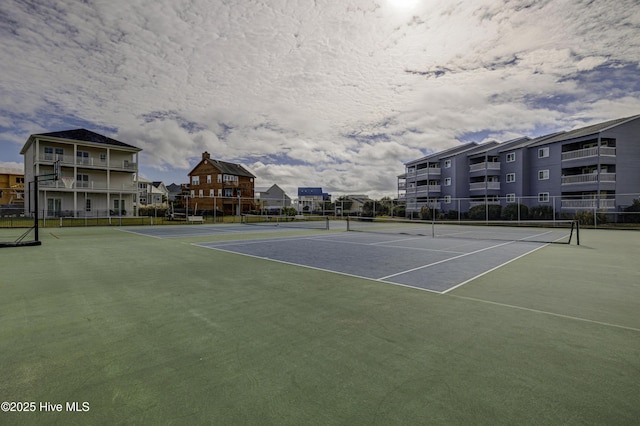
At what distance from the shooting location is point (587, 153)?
29406 mm

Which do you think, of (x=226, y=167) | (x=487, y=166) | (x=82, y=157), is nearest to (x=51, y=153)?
(x=82, y=157)

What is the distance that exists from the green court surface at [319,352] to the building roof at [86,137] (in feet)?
114

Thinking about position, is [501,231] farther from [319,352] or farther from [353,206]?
[353,206]

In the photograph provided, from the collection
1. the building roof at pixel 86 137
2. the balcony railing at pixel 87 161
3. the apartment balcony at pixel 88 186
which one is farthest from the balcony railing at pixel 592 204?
the balcony railing at pixel 87 161

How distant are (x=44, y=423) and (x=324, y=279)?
15.4 ft

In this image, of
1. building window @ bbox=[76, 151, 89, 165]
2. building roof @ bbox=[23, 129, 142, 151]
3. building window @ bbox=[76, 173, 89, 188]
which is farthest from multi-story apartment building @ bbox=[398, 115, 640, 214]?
building window @ bbox=[76, 151, 89, 165]

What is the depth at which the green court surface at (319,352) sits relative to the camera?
2.15 m

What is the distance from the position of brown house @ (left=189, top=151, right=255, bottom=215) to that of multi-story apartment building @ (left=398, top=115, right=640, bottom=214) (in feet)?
93.8

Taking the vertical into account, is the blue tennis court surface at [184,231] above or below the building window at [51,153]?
below

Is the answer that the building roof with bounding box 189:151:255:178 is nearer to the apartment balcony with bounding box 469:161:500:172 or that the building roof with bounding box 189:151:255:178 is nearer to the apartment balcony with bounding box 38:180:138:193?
the apartment balcony with bounding box 38:180:138:193

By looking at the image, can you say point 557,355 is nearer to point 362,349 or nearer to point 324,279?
point 362,349

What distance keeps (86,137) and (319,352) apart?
41.9 m

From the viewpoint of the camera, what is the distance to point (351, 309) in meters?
4.40

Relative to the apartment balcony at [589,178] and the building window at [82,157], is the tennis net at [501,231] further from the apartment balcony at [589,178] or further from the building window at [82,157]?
the building window at [82,157]
